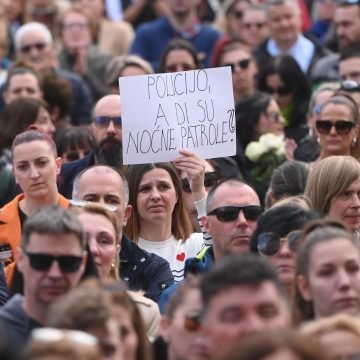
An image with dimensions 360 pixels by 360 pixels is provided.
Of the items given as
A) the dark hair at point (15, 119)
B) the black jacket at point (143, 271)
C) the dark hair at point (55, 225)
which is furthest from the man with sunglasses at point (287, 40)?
the dark hair at point (55, 225)

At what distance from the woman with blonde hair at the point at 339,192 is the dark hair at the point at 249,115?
11.8ft

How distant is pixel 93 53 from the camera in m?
17.7

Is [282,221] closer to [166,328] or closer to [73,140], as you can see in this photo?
[166,328]

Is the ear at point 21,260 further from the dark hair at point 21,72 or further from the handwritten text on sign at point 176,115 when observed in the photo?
the dark hair at point 21,72

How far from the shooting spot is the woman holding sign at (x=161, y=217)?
11.2 m

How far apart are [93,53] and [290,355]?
11681 millimetres

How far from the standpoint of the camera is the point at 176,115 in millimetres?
11008

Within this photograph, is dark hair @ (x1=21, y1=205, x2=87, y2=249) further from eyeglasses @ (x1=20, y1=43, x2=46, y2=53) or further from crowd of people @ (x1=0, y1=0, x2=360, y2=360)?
eyeglasses @ (x1=20, y1=43, x2=46, y2=53)

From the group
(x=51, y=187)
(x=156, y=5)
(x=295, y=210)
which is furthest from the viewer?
(x=156, y=5)

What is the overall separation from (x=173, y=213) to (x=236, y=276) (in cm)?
419

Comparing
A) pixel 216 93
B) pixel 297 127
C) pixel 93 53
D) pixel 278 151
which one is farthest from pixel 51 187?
pixel 93 53

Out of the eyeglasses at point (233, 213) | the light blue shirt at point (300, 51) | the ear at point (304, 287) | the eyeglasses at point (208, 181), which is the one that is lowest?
the ear at point (304, 287)

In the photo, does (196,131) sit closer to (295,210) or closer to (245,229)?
(245,229)

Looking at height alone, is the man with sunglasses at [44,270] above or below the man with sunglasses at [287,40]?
below
